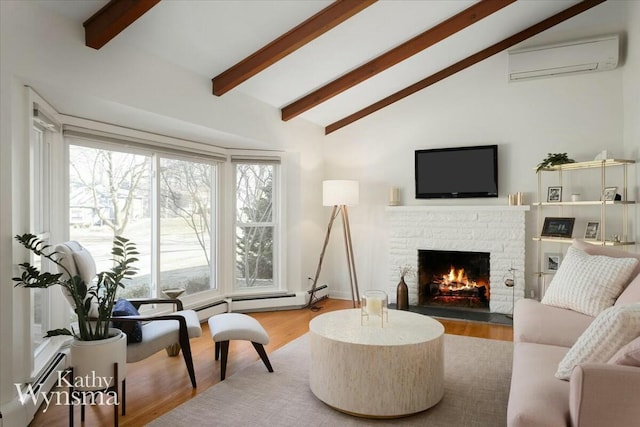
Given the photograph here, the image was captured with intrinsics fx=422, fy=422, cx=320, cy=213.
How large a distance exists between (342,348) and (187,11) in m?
2.55

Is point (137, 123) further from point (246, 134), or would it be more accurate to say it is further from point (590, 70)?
point (590, 70)

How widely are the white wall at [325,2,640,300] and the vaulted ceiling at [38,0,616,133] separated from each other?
0.68 ft

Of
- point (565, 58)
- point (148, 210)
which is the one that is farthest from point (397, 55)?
point (148, 210)

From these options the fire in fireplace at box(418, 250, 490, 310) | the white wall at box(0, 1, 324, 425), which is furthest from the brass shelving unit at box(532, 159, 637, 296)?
the white wall at box(0, 1, 324, 425)

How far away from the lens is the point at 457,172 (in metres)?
5.09

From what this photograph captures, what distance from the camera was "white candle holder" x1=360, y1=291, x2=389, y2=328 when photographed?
9.57 ft

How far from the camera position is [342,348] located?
2.51 m

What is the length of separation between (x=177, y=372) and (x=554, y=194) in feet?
13.5

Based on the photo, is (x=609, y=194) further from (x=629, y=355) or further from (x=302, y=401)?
(x=302, y=401)

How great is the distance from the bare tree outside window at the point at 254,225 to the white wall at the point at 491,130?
0.99 metres

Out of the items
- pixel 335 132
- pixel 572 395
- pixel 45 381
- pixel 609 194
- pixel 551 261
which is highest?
pixel 335 132

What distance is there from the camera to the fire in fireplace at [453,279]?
5.21m

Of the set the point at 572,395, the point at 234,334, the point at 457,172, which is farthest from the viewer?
the point at 457,172

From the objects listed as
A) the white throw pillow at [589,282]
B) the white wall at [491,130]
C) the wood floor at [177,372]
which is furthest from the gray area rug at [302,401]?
the white wall at [491,130]
